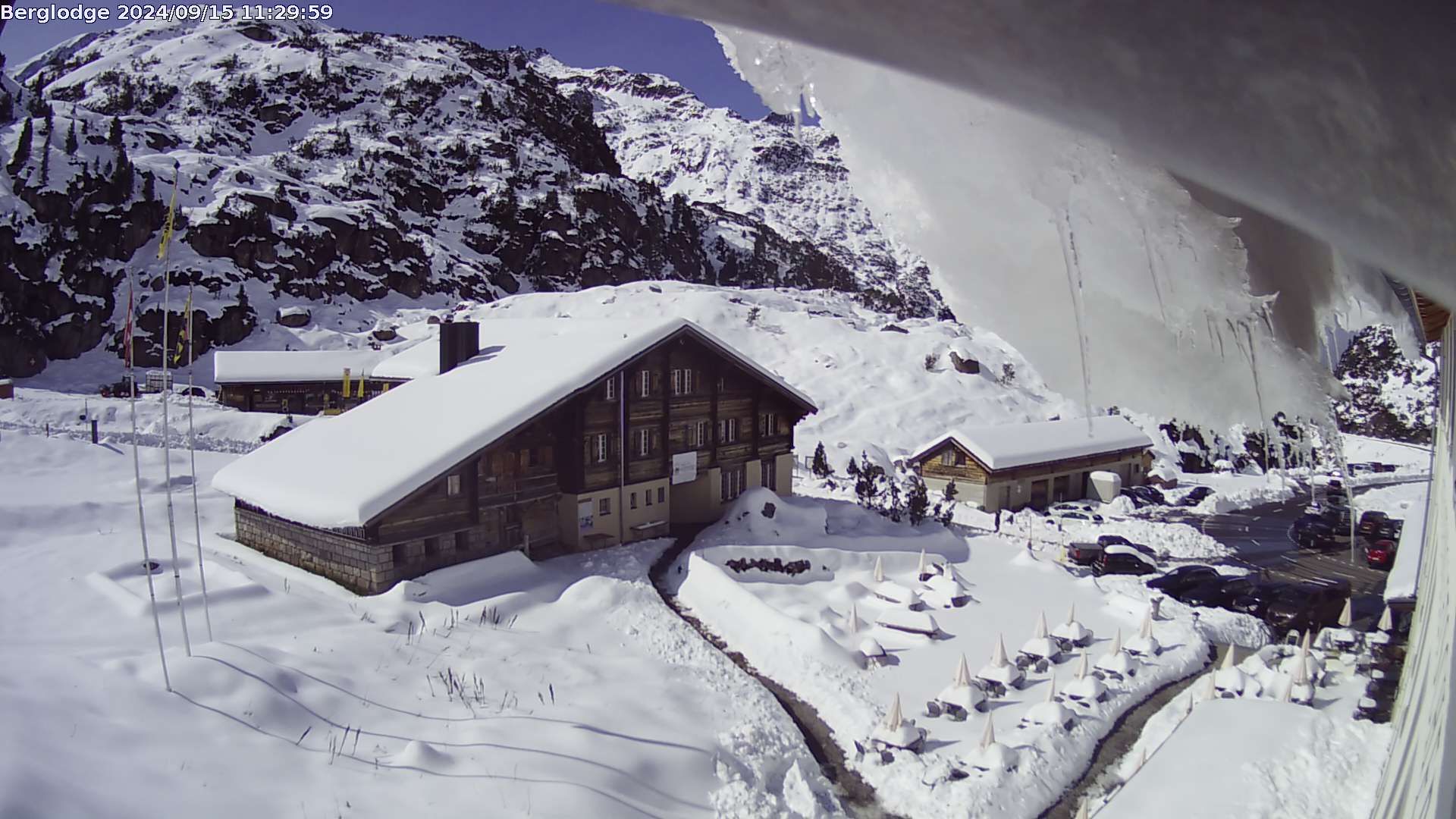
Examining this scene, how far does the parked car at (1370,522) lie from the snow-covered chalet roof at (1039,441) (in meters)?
9.79

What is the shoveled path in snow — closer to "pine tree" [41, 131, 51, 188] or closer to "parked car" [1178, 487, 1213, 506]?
"parked car" [1178, 487, 1213, 506]

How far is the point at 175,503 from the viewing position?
2259cm

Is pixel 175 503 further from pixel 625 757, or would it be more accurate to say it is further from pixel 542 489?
pixel 625 757

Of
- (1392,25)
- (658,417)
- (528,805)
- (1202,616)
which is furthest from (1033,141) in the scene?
(658,417)

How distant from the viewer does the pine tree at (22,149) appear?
231 feet

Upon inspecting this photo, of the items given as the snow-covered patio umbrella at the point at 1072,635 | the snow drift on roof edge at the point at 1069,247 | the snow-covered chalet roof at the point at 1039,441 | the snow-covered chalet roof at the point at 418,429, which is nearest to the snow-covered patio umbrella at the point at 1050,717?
the snow-covered patio umbrella at the point at 1072,635

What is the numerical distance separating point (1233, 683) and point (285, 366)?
51.7 metres

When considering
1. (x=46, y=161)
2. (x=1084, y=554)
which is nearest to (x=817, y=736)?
(x=1084, y=554)

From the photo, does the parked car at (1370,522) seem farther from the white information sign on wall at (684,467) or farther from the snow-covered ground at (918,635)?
the white information sign on wall at (684,467)

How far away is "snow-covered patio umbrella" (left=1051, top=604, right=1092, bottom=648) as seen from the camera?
1656 cm

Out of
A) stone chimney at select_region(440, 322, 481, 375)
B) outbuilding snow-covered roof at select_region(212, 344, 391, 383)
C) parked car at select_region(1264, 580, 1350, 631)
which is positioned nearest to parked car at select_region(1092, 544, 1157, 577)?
parked car at select_region(1264, 580, 1350, 631)

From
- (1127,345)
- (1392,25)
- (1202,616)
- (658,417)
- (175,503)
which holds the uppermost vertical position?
(1392,25)

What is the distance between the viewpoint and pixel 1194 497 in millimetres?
37500

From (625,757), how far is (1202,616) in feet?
48.9
